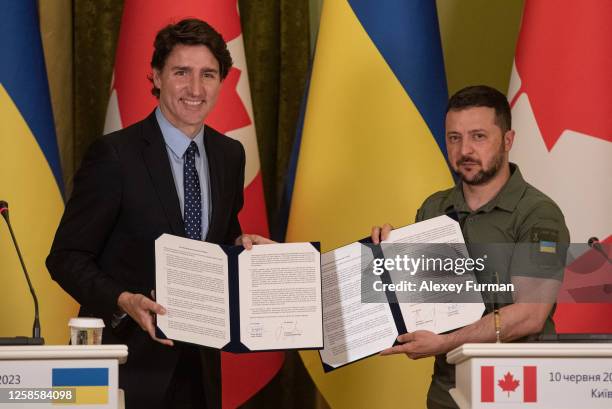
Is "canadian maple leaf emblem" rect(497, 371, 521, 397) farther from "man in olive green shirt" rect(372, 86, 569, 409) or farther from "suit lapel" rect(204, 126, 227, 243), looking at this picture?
"suit lapel" rect(204, 126, 227, 243)

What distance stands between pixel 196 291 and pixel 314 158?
127 centimetres

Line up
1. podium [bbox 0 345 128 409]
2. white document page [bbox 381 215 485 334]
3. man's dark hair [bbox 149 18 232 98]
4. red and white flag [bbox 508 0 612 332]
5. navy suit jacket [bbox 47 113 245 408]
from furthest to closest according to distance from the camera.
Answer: red and white flag [bbox 508 0 612 332], man's dark hair [bbox 149 18 232 98], navy suit jacket [bbox 47 113 245 408], white document page [bbox 381 215 485 334], podium [bbox 0 345 128 409]

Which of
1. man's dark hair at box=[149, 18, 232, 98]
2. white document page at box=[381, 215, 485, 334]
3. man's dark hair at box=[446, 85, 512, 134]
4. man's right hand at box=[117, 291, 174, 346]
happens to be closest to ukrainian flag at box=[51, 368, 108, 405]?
man's right hand at box=[117, 291, 174, 346]

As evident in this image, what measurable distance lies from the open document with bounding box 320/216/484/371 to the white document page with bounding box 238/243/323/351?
0.12 meters

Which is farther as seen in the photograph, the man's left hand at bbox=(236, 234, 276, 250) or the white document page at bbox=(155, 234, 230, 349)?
the man's left hand at bbox=(236, 234, 276, 250)

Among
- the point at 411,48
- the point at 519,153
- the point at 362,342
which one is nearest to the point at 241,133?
the point at 411,48

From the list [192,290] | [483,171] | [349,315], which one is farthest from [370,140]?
[192,290]

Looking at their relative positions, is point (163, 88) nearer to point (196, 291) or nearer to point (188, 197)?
point (188, 197)

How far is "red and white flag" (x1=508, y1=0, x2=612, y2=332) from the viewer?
3525 millimetres

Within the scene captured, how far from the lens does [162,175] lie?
2.94m

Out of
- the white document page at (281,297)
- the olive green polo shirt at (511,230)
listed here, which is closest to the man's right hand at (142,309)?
the white document page at (281,297)

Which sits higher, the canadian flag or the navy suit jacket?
the navy suit jacket

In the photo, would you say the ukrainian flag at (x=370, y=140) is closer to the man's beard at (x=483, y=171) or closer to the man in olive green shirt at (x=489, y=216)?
the man in olive green shirt at (x=489, y=216)

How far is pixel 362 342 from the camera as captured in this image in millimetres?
2832
